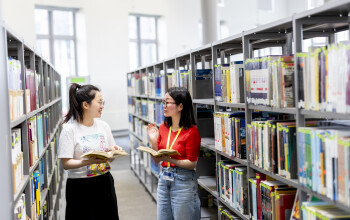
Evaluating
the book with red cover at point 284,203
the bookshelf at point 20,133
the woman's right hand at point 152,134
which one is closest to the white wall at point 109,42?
the bookshelf at point 20,133

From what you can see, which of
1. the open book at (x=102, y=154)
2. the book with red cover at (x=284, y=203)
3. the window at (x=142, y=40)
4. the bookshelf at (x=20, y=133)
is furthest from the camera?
the window at (x=142, y=40)

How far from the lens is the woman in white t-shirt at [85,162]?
2764mm

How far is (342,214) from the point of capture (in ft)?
5.56

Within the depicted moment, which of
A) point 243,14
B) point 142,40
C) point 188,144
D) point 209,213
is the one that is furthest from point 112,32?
point 188,144

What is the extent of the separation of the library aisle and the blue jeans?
2008mm

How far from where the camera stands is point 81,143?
9.23ft

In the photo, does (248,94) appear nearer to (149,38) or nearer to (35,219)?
(35,219)

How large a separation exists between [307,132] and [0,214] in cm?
148

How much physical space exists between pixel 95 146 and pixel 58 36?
8.85m

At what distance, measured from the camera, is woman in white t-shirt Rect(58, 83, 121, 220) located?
109 inches

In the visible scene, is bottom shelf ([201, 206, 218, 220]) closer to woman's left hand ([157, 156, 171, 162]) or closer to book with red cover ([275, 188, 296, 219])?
woman's left hand ([157, 156, 171, 162])

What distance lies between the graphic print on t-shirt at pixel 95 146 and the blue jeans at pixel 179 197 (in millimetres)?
534

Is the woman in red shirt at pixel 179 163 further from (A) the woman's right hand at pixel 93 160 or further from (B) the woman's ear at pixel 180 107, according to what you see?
(A) the woman's right hand at pixel 93 160

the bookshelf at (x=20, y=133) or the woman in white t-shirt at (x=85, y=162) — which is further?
the woman in white t-shirt at (x=85, y=162)
